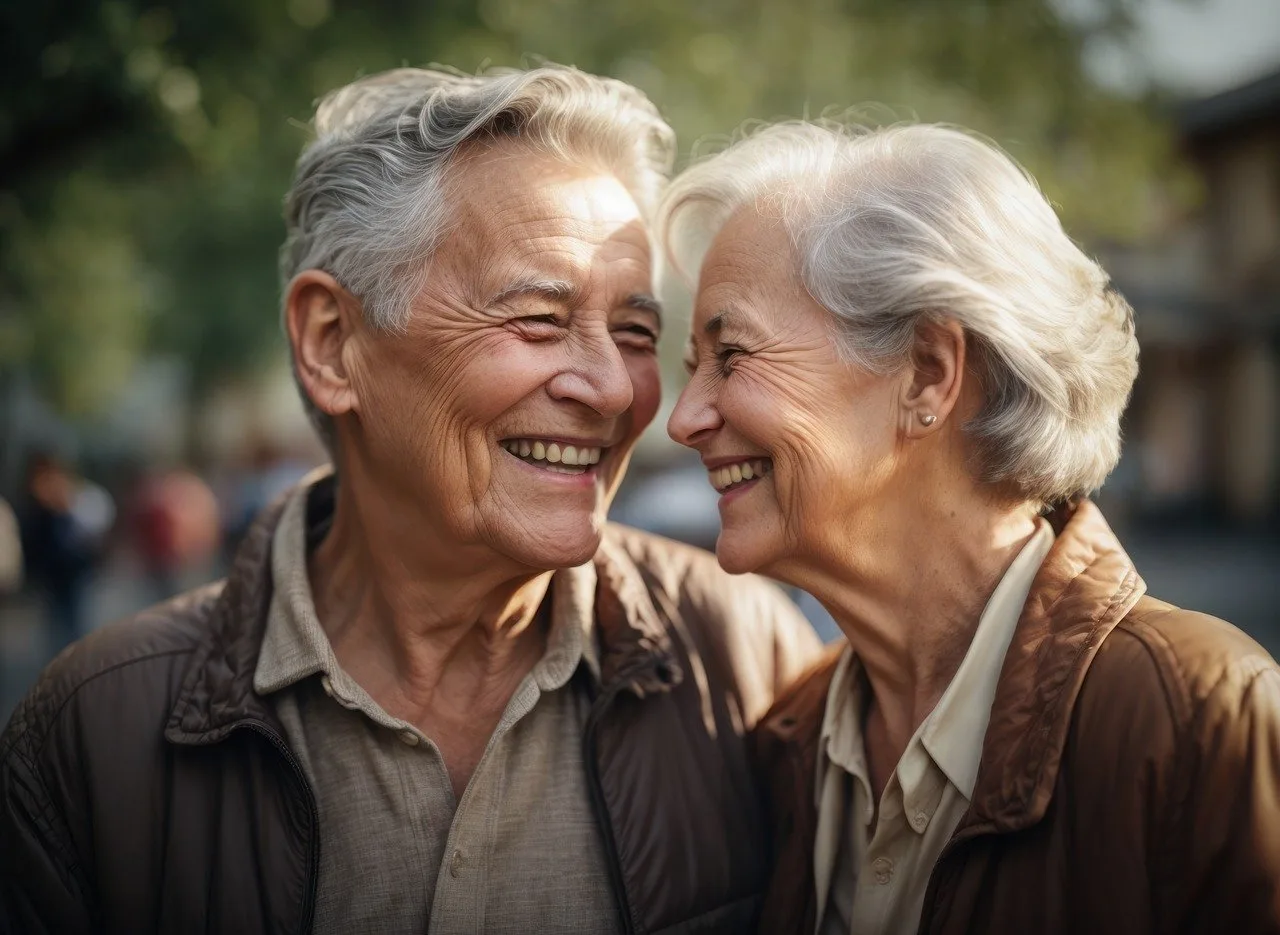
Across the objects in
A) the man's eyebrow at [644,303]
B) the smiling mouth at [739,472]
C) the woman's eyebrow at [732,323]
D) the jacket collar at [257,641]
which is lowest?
the jacket collar at [257,641]

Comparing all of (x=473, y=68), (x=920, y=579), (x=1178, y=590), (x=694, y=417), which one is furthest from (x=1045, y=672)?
(x=1178, y=590)

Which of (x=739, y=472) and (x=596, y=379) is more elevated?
(x=596, y=379)

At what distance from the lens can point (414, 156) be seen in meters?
2.47

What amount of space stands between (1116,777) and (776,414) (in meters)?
0.91

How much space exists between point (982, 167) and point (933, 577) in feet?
2.75

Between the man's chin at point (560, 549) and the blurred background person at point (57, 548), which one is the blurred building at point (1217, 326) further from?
the man's chin at point (560, 549)

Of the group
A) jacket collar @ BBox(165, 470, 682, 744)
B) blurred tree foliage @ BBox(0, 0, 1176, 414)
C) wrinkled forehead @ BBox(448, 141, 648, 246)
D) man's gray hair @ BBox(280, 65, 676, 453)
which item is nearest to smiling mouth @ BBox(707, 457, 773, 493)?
jacket collar @ BBox(165, 470, 682, 744)

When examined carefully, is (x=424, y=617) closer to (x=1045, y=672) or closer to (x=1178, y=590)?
(x=1045, y=672)

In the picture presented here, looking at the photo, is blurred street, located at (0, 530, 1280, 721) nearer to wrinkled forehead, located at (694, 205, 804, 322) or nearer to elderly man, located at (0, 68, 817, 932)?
elderly man, located at (0, 68, 817, 932)

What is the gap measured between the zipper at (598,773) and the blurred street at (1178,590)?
6748 mm

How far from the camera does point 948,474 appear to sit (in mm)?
2260

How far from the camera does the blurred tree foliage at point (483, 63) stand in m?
4.93

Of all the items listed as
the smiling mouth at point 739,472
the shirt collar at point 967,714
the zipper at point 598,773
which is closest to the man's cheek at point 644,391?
the smiling mouth at point 739,472

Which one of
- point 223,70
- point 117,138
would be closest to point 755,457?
point 223,70
